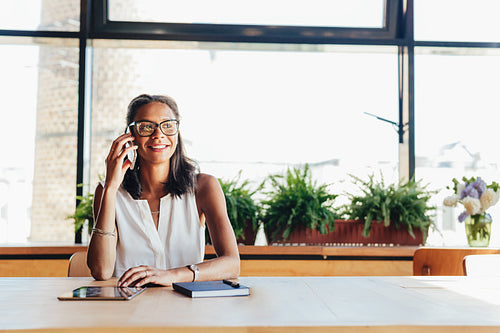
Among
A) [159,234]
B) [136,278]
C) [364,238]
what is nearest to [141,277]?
[136,278]

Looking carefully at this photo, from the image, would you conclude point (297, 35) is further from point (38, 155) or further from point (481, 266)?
point (481, 266)

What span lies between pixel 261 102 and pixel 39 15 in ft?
6.43

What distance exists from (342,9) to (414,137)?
126 centimetres

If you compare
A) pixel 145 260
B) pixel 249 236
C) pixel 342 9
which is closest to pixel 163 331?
pixel 145 260

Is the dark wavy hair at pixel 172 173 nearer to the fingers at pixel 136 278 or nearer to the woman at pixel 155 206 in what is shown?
the woman at pixel 155 206

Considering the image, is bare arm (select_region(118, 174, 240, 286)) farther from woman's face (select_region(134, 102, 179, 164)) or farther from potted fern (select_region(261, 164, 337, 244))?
potted fern (select_region(261, 164, 337, 244))

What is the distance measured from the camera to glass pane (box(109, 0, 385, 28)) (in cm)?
420

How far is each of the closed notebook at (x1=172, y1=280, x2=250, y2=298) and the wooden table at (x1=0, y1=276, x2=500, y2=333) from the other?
0.10 feet

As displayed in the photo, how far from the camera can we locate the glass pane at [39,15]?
13.3 feet

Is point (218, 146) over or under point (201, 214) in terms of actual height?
over

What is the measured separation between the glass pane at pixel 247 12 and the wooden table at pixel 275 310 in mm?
3028

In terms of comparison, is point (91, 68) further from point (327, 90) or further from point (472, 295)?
point (472, 295)

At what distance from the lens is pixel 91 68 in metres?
4.14

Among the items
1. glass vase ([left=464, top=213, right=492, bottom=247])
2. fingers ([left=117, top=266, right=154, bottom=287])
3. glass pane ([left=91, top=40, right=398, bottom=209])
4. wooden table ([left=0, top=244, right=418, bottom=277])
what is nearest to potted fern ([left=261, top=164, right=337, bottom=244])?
wooden table ([left=0, top=244, right=418, bottom=277])
